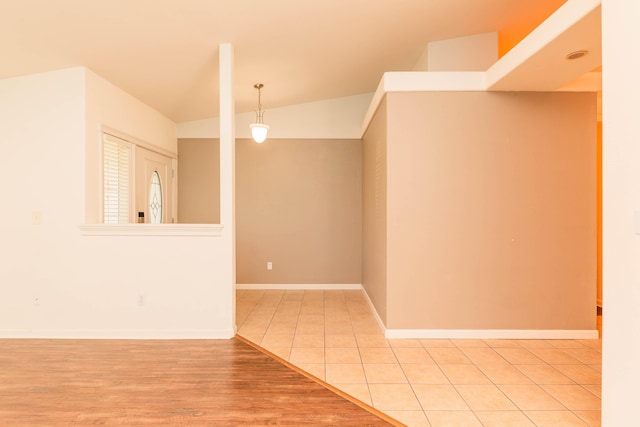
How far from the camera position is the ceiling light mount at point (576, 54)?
8.58ft

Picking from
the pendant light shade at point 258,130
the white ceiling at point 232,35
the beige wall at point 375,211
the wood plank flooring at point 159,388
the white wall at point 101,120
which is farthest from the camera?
the pendant light shade at point 258,130

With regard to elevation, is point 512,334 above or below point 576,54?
below

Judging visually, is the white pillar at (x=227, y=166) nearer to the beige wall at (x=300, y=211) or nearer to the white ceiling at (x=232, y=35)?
the white ceiling at (x=232, y=35)

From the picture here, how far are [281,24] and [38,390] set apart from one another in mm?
3242

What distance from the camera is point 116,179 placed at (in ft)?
13.3

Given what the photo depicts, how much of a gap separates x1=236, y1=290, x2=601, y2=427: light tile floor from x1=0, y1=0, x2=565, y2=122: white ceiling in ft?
8.91

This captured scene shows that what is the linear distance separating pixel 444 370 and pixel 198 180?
441 cm

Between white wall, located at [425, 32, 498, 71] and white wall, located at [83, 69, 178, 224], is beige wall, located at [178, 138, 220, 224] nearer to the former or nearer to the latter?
white wall, located at [83, 69, 178, 224]

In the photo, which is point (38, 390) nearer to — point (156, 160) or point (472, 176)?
point (156, 160)

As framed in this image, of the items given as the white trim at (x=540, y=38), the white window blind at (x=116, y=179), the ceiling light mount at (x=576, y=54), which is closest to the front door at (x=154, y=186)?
the white window blind at (x=116, y=179)

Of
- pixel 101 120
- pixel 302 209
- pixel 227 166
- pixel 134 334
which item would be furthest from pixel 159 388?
pixel 302 209

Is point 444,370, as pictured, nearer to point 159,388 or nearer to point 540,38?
point 159,388
